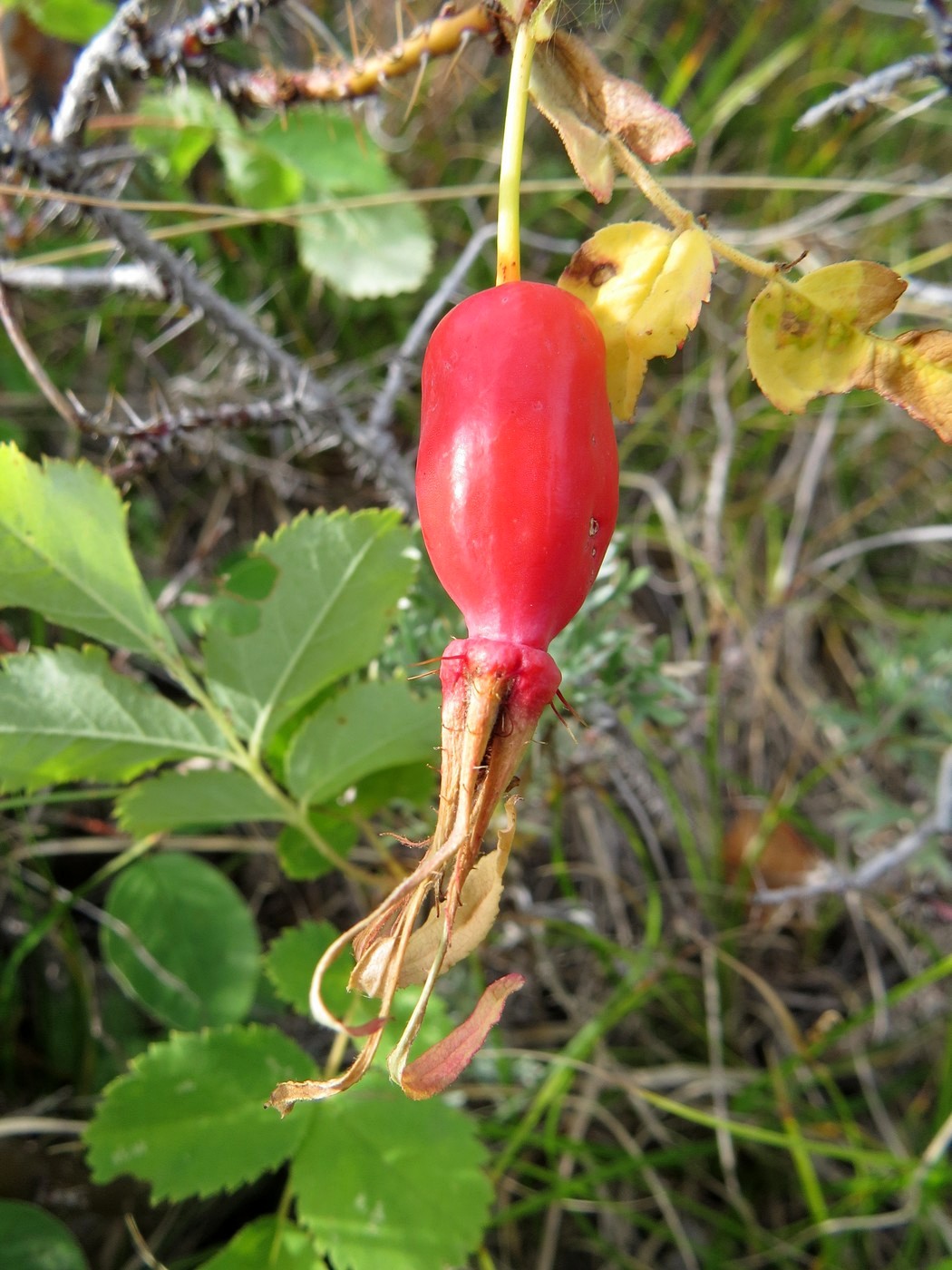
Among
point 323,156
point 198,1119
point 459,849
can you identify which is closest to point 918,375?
point 459,849

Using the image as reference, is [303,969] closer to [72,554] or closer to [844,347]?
[72,554]

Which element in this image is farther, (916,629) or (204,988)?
(916,629)

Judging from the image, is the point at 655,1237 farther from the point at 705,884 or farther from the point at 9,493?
the point at 9,493

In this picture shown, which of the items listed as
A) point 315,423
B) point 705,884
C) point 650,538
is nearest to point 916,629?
point 650,538

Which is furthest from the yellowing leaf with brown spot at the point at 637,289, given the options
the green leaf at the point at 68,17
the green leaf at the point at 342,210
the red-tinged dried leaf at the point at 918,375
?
the green leaf at the point at 68,17

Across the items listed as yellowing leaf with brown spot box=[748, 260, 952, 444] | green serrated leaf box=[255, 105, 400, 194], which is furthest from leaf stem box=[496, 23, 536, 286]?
green serrated leaf box=[255, 105, 400, 194]

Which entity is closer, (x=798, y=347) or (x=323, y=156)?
(x=798, y=347)
